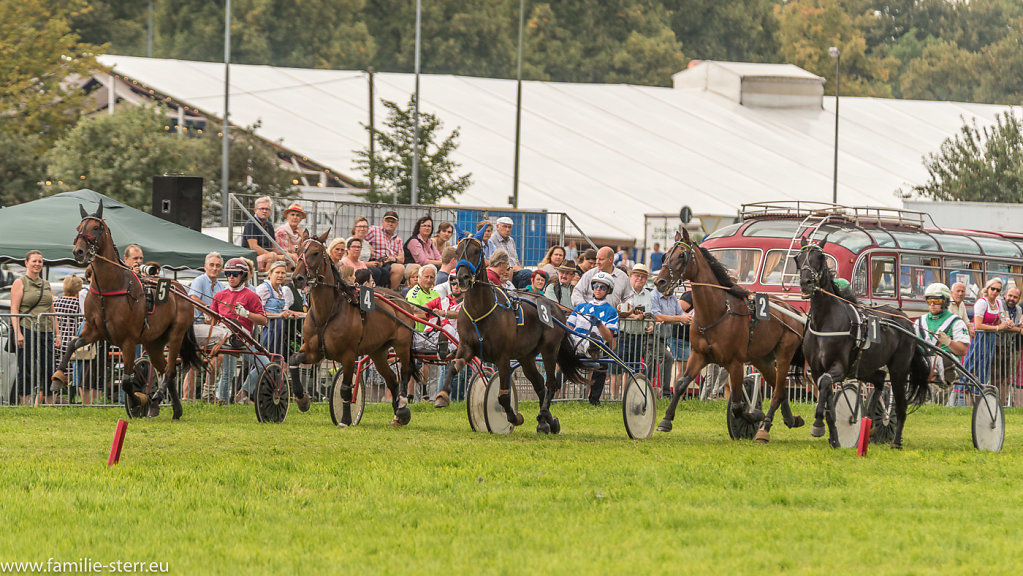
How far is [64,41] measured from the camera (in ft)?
156

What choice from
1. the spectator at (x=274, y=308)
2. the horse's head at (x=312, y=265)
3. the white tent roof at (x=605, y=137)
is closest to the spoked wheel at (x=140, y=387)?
the spectator at (x=274, y=308)

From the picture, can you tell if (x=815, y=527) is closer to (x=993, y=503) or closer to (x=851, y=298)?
(x=993, y=503)

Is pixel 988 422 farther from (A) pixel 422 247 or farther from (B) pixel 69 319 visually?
(B) pixel 69 319

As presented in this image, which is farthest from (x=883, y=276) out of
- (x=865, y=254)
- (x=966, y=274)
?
(x=966, y=274)

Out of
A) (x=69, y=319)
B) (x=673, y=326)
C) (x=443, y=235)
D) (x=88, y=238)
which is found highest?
(x=443, y=235)

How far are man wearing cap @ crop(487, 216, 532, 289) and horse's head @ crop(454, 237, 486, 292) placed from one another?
323cm

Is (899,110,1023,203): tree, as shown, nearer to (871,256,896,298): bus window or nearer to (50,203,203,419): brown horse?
(871,256,896,298): bus window

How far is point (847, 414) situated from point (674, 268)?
2.31 m

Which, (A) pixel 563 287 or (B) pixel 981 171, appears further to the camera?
(B) pixel 981 171

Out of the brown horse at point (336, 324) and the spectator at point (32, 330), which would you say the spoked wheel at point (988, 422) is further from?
the spectator at point (32, 330)

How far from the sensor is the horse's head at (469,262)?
→ 14.9 meters

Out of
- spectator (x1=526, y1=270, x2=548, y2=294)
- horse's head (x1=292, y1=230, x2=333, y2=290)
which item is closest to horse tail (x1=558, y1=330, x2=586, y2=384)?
spectator (x1=526, y1=270, x2=548, y2=294)

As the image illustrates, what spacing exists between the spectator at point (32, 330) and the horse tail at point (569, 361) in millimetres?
6220

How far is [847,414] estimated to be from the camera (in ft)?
49.5
